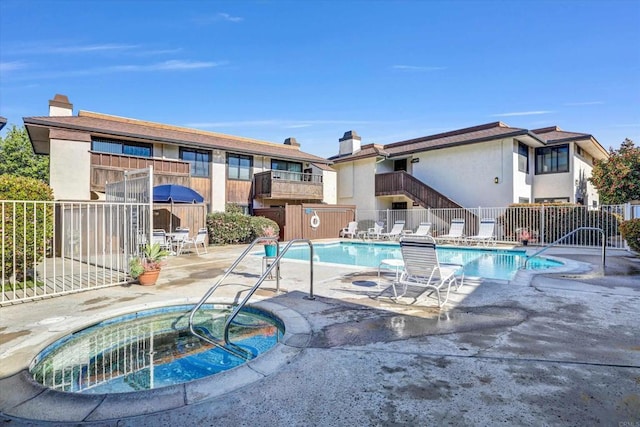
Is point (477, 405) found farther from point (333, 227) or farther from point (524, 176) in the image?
point (524, 176)

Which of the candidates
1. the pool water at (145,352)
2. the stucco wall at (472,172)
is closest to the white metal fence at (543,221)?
the stucco wall at (472,172)

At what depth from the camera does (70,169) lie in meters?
14.3

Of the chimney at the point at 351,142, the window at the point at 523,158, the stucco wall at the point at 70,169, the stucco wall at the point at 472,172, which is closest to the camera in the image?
the stucco wall at the point at 70,169

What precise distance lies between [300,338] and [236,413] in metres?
1.56

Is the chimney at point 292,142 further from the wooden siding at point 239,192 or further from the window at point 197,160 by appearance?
the window at point 197,160

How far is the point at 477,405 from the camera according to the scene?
2.56 m

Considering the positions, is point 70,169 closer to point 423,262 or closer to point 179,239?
point 179,239

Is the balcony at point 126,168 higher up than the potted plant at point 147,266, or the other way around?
the balcony at point 126,168

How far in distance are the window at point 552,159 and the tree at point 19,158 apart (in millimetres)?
45768

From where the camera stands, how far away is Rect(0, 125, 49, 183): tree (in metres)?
34.5

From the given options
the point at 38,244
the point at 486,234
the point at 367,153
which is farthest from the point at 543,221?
the point at 38,244

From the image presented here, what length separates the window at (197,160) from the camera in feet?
61.2

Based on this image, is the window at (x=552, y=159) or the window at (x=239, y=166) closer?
the window at (x=552, y=159)

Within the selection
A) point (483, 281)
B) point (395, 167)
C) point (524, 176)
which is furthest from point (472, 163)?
point (483, 281)
